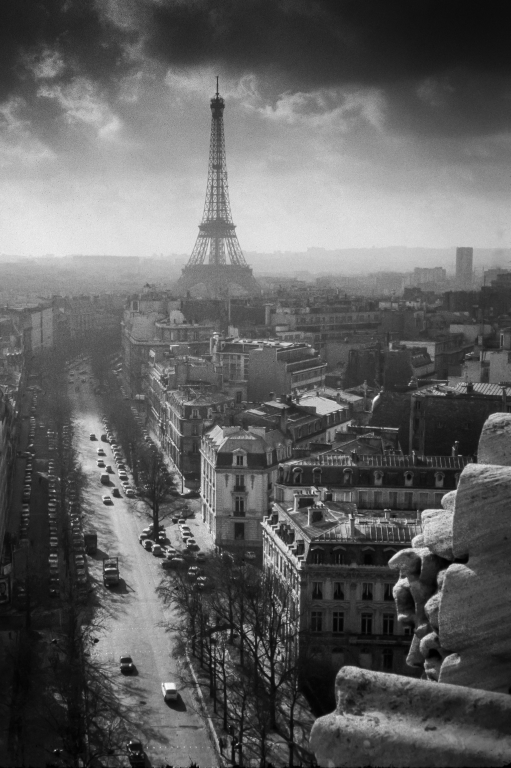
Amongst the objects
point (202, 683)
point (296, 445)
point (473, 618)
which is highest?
point (473, 618)

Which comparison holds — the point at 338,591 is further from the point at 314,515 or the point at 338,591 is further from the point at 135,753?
the point at 135,753

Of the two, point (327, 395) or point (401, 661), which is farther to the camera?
point (327, 395)

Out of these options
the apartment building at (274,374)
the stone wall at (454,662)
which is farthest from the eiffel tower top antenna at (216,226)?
the stone wall at (454,662)

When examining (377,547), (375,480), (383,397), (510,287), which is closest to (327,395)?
(383,397)

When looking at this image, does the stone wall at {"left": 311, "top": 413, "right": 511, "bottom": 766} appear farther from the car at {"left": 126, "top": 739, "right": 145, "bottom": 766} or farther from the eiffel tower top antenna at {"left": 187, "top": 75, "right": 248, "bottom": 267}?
the eiffel tower top antenna at {"left": 187, "top": 75, "right": 248, "bottom": 267}

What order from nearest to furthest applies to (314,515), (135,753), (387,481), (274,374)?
(135,753), (314,515), (387,481), (274,374)

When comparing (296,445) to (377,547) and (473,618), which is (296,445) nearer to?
Answer: (377,547)

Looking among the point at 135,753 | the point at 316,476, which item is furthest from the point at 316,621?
the point at 316,476
